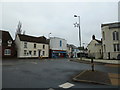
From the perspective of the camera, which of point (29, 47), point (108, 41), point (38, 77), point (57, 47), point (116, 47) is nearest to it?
point (38, 77)

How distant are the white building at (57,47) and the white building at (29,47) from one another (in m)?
4.29

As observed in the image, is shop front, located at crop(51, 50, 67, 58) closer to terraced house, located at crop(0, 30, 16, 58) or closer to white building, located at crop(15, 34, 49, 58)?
white building, located at crop(15, 34, 49, 58)

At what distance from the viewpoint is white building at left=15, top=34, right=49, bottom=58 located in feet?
111

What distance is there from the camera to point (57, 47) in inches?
1838

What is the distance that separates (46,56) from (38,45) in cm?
546

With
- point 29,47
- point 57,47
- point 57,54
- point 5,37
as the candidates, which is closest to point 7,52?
point 5,37

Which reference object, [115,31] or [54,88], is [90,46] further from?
[54,88]

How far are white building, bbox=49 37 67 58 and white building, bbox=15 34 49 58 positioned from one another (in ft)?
14.1

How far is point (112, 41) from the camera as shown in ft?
90.6

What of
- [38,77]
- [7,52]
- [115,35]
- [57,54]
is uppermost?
[115,35]


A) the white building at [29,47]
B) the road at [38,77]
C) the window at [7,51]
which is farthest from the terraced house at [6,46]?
the road at [38,77]

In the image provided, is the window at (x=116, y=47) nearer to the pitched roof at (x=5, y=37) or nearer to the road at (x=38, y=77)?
the road at (x=38, y=77)

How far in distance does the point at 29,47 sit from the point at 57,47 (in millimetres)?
13951

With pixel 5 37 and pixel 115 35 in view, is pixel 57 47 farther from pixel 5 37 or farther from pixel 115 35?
pixel 115 35
